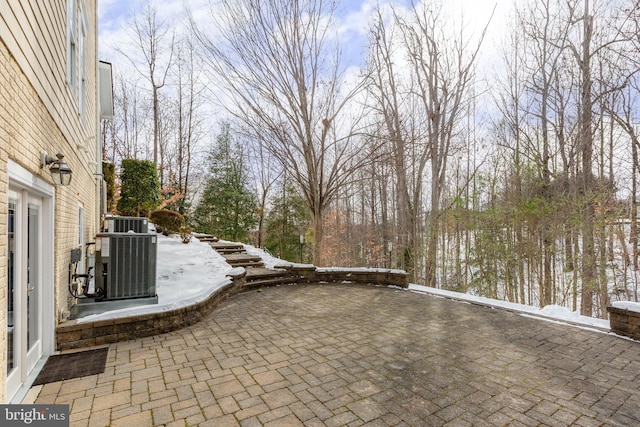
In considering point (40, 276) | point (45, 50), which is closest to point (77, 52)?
point (45, 50)

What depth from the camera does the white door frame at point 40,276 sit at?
2.47 metres

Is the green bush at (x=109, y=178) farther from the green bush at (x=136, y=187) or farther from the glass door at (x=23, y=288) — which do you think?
the glass door at (x=23, y=288)

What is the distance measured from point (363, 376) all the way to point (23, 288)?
3.14 meters

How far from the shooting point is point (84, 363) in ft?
10.5

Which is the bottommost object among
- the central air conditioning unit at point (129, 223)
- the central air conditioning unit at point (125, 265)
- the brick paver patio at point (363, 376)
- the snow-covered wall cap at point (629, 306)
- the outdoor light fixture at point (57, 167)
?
the brick paver patio at point (363, 376)

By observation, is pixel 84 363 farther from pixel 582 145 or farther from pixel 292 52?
pixel 582 145

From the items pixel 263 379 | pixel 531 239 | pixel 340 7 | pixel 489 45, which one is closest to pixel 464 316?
pixel 263 379

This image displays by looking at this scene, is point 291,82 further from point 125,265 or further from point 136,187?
point 136,187

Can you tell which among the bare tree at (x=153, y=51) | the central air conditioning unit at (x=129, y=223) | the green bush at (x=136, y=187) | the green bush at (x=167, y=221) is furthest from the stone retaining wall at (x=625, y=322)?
the bare tree at (x=153, y=51)

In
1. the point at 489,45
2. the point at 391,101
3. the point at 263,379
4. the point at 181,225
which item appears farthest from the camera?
the point at 181,225

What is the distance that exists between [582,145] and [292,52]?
8534mm

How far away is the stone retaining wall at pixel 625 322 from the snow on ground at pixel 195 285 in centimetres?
9

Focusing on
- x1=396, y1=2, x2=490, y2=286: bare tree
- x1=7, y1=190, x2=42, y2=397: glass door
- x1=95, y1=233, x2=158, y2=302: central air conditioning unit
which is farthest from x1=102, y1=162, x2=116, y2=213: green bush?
x1=396, y1=2, x2=490, y2=286: bare tree

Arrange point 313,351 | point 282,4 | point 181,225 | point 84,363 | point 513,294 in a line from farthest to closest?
point 181,225, point 513,294, point 282,4, point 313,351, point 84,363
